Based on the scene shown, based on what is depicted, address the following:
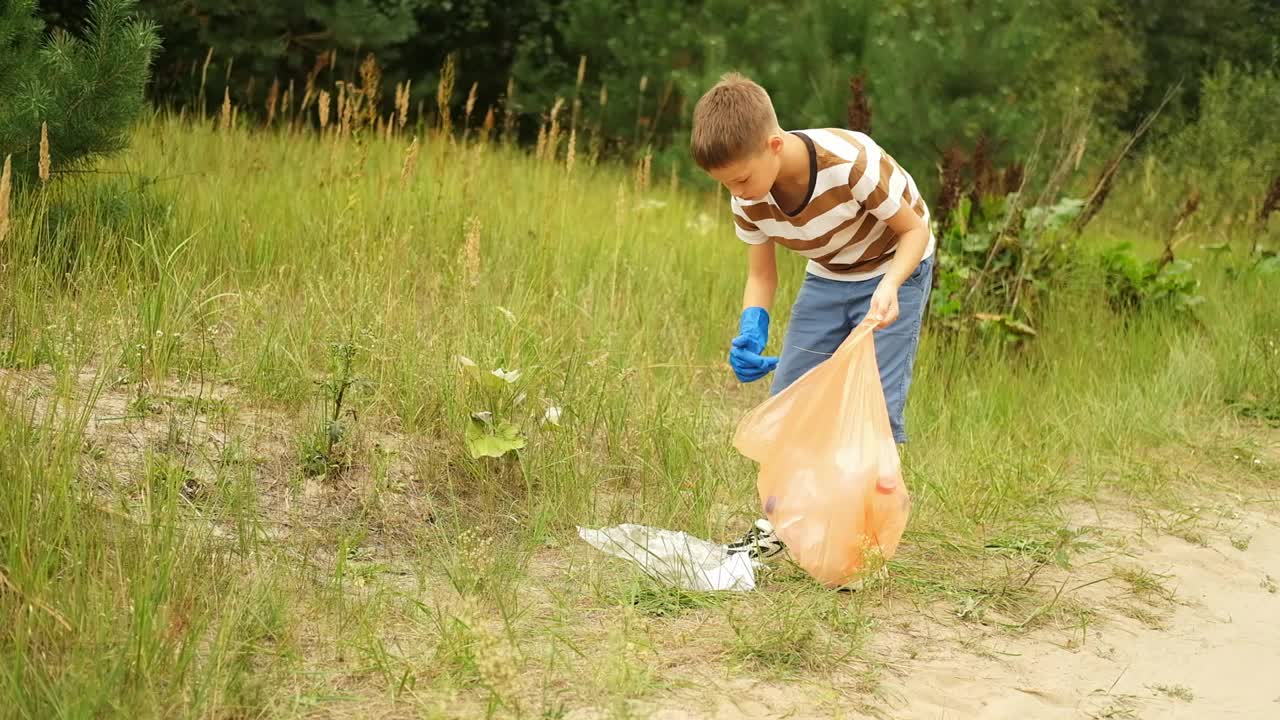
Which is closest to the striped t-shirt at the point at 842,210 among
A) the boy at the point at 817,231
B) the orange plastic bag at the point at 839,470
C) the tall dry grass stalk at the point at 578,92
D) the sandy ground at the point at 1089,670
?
the boy at the point at 817,231

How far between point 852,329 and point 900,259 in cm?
36

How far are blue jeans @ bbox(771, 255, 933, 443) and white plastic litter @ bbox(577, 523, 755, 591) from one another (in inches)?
18.2

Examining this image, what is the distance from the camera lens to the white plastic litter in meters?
2.88

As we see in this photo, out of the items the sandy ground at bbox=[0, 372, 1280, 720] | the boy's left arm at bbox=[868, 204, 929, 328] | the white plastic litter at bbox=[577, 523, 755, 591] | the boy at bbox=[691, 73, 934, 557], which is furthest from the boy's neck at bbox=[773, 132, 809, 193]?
the sandy ground at bbox=[0, 372, 1280, 720]

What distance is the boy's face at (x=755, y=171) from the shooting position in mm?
2662

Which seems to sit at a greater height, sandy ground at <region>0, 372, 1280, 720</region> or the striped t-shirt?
the striped t-shirt

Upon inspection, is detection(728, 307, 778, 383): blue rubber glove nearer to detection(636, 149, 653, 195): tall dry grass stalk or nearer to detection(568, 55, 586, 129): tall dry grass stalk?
detection(636, 149, 653, 195): tall dry grass stalk

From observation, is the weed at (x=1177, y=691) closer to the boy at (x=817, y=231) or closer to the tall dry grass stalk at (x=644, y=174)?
the boy at (x=817, y=231)

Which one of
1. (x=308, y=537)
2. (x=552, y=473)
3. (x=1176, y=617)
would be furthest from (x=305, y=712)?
(x=1176, y=617)

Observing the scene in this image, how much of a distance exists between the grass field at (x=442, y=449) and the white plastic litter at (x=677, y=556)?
65 millimetres

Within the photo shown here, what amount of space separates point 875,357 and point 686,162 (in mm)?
4943

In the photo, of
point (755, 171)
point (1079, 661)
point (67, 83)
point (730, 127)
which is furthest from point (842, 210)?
point (67, 83)

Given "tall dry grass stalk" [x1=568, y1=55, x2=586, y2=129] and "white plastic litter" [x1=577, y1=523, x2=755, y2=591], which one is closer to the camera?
"white plastic litter" [x1=577, y1=523, x2=755, y2=591]

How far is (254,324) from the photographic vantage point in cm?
371
